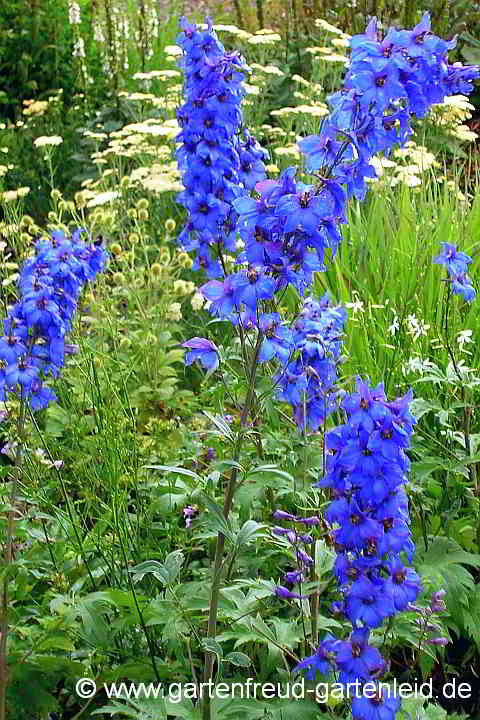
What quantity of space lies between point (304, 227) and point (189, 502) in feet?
3.13

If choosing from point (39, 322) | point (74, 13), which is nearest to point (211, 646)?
point (39, 322)

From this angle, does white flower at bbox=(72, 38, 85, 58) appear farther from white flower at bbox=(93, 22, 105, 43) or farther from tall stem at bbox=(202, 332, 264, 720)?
tall stem at bbox=(202, 332, 264, 720)

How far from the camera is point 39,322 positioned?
84.3 inches

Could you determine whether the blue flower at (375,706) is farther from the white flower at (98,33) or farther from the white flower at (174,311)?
the white flower at (98,33)

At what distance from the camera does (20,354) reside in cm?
218

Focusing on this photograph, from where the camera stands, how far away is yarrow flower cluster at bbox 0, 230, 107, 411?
214 cm

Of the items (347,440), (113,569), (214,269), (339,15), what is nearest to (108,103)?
(339,15)

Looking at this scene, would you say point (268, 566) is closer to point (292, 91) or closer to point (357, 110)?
point (357, 110)

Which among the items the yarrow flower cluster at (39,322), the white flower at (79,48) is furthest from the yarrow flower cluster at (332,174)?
the white flower at (79,48)

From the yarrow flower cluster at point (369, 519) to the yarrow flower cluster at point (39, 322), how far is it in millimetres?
786

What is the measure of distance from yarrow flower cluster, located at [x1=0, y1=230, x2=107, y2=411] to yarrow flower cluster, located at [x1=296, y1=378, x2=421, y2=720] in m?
0.79

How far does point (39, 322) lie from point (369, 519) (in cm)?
94

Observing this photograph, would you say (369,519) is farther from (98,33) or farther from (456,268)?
(98,33)

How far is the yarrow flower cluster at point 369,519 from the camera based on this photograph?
1545 mm
